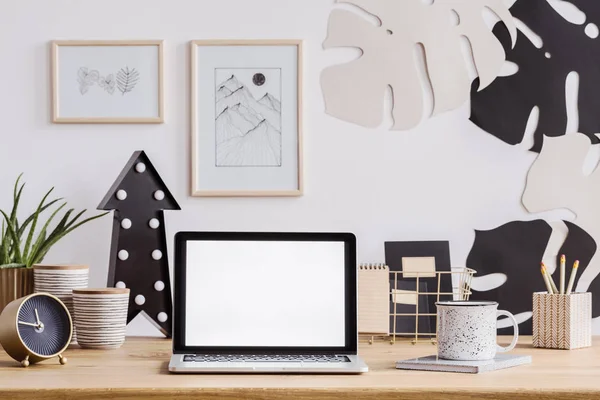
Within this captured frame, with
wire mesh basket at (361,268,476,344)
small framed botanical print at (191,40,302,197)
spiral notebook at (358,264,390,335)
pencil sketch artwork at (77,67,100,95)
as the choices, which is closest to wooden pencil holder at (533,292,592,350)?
wire mesh basket at (361,268,476,344)

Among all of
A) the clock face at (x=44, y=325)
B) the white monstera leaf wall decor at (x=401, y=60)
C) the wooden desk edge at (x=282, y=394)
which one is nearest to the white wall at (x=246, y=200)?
the white monstera leaf wall decor at (x=401, y=60)

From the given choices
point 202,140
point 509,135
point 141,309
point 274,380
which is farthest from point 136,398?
point 509,135

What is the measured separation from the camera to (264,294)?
1.30m

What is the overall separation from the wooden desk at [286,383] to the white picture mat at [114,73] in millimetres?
608

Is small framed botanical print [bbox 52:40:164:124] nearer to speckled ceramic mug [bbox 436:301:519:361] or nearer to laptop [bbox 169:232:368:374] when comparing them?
laptop [bbox 169:232:368:374]

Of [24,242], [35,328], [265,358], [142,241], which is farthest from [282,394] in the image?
[24,242]

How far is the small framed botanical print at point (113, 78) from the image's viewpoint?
64.5 inches

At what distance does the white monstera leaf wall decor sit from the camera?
1.66 m

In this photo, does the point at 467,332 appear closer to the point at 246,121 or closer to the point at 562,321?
the point at 562,321

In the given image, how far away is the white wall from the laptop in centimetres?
33

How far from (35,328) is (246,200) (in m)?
0.55

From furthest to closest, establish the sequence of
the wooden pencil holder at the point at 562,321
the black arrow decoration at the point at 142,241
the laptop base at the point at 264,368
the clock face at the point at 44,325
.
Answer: the black arrow decoration at the point at 142,241
the wooden pencil holder at the point at 562,321
the clock face at the point at 44,325
the laptop base at the point at 264,368

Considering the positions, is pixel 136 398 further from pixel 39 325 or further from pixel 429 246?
pixel 429 246

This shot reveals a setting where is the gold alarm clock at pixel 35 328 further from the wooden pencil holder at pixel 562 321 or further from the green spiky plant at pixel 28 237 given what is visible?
the wooden pencil holder at pixel 562 321
